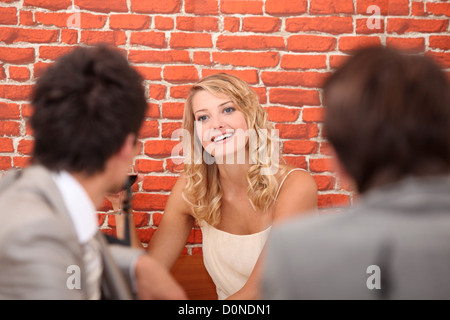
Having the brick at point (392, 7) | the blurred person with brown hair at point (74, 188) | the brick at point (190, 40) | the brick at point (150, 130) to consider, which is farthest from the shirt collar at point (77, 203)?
the brick at point (392, 7)

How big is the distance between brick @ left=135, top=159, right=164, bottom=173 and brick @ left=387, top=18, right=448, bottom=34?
4.70 ft

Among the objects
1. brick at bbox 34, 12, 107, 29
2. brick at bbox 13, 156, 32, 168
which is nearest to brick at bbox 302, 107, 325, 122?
brick at bbox 34, 12, 107, 29

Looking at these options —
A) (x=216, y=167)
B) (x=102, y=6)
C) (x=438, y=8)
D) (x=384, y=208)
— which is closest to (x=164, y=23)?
(x=102, y=6)

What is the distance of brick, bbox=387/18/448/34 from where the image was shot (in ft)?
7.93

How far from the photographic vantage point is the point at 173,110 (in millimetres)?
2387

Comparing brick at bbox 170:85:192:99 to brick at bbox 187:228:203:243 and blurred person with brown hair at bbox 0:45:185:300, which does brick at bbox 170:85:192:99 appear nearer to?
brick at bbox 187:228:203:243

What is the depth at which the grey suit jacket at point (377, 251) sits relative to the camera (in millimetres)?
703

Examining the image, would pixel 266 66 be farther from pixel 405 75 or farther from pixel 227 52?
pixel 405 75

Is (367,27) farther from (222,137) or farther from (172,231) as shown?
(172,231)

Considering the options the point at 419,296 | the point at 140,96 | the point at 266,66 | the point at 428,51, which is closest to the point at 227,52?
the point at 266,66

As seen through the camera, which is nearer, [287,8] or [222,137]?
[222,137]

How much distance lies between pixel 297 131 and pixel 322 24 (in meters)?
0.58

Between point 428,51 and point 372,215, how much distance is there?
204 centimetres

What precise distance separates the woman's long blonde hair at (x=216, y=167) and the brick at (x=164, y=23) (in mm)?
484
